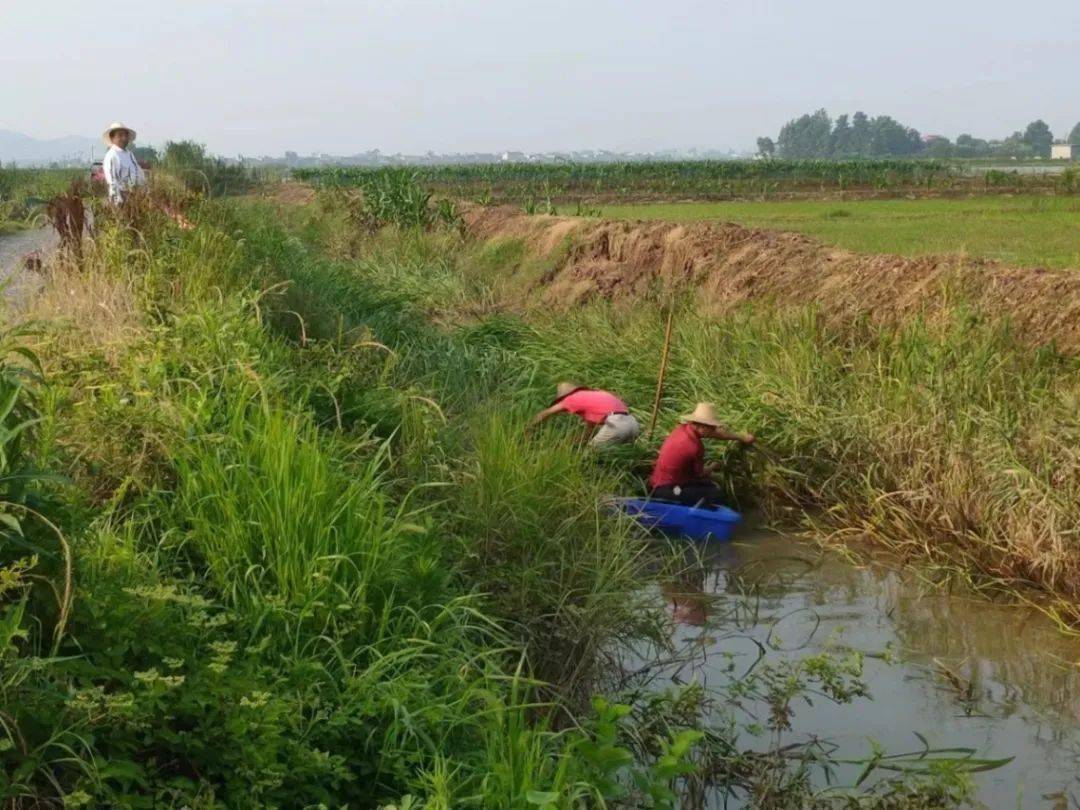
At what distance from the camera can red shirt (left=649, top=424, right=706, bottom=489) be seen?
926cm

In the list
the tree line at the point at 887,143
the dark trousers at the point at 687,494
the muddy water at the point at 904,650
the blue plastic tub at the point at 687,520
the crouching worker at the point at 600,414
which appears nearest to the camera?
the muddy water at the point at 904,650

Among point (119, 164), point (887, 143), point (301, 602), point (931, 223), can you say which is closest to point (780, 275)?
point (119, 164)

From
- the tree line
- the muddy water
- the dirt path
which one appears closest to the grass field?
the muddy water

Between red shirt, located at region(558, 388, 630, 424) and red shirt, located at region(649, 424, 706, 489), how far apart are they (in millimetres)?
635

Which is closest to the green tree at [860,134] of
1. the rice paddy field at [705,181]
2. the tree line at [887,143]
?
the tree line at [887,143]

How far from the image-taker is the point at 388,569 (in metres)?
4.70

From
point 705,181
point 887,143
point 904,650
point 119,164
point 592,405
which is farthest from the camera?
point 887,143

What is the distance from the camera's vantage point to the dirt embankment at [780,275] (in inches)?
431

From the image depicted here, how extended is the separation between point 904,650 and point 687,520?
83.4 inches

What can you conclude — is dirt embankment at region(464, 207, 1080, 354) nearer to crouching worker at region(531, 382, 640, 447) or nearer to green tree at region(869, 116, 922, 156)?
crouching worker at region(531, 382, 640, 447)

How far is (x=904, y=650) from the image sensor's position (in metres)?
7.28

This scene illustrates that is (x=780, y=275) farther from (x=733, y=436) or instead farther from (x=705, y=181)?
(x=705, y=181)

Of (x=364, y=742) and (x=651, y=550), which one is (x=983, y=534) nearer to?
(x=651, y=550)

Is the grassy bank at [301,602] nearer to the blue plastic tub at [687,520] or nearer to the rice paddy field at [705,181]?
the blue plastic tub at [687,520]
